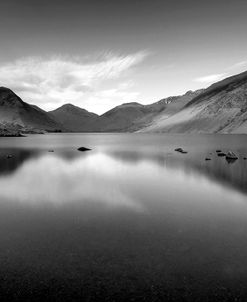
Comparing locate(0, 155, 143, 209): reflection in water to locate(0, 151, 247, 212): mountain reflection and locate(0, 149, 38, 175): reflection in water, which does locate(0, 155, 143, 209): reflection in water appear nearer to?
locate(0, 151, 247, 212): mountain reflection

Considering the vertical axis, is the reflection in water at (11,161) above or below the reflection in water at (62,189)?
above

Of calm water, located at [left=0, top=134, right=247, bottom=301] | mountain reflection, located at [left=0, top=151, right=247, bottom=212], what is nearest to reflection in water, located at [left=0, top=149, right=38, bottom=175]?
mountain reflection, located at [left=0, top=151, right=247, bottom=212]

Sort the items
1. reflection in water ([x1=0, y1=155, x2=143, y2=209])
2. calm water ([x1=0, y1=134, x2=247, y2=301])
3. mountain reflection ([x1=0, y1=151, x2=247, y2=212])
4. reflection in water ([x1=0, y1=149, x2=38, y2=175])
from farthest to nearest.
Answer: reflection in water ([x1=0, y1=149, x2=38, y2=175])
reflection in water ([x1=0, y1=155, x2=143, y2=209])
mountain reflection ([x1=0, y1=151, x2=247, y2=212])
calm water ([x1=0, y1=134, x2=247, y2=301])

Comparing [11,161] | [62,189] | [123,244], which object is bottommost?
[123,244]

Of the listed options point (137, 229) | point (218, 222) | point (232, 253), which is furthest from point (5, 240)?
point (218, 222)

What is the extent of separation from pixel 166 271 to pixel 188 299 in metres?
1.41

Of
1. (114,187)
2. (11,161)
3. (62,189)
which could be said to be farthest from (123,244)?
(11,161)

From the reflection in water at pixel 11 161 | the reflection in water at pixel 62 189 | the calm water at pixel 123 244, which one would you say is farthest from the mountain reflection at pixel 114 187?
the reflection in water at pixel 11 161

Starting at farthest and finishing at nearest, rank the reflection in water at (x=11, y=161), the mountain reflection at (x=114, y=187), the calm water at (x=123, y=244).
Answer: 1. the reflection in water at (x=11, y=161)
2. the mountain reflection at (x=114, y=187)
3. the calm water at (x=123, y=244)

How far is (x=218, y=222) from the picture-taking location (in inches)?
525

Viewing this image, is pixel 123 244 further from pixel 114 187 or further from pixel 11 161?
pixel 11 161

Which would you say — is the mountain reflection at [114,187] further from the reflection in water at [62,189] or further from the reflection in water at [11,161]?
the reflection in water at [11,161]

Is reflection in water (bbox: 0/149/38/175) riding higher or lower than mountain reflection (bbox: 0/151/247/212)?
higher

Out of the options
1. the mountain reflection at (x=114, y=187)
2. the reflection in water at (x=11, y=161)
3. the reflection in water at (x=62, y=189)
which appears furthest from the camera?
the reflection in water at (x=11, y=161)
